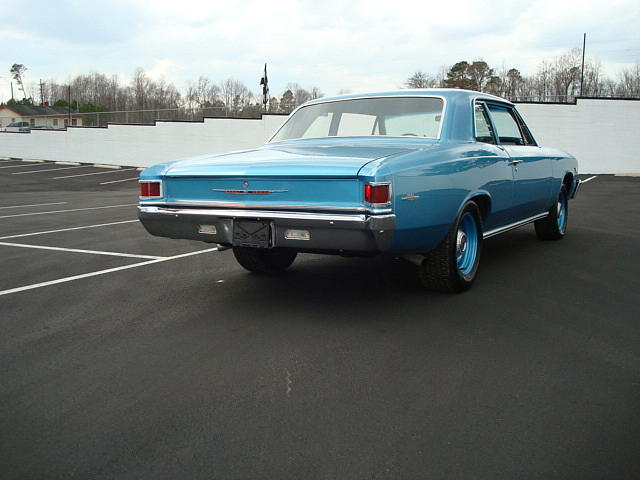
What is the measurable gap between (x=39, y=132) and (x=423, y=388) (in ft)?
117

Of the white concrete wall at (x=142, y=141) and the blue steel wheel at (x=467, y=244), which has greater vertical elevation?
the white concrete wall at (x=142, y=141)

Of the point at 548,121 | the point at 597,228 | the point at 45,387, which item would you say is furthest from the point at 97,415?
the point at 548,121

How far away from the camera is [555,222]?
7539 mm

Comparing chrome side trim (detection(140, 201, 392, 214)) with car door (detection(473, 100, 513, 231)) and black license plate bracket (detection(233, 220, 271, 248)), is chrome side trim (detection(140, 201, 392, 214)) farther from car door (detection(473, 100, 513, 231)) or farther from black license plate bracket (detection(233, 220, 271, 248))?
car door (detection(473, 100, 513, 231))

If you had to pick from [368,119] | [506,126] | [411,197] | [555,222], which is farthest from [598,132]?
[411,197]

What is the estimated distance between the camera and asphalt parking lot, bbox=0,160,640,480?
2395mm

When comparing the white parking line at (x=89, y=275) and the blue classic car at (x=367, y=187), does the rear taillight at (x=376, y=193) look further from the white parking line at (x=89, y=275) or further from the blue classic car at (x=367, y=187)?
the white parking line at (x=89, y=275)

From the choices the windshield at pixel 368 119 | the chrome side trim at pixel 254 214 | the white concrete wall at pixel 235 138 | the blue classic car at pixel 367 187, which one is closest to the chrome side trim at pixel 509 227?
the blue classic car at pixel 367 187

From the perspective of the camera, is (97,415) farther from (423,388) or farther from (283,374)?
(423,388)

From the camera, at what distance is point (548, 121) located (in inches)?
919

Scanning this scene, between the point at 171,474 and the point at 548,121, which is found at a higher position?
the point at 548,121

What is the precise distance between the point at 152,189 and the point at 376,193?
1877mm

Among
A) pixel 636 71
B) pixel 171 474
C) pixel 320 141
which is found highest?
pixel 636 71

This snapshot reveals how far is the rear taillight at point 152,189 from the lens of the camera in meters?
4.63
